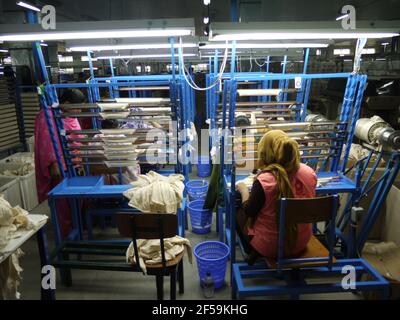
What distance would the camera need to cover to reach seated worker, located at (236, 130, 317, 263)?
2.29 meters

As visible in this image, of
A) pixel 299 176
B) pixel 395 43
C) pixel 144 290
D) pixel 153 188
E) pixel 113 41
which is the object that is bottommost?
pixel 144 290

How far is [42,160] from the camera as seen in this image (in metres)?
3.53

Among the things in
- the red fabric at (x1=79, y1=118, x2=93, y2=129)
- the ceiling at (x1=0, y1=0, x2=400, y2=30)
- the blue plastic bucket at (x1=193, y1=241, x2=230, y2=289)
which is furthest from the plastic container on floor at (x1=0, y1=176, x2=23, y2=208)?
the ceiling at (x1=0, y1=0, x2=400, y2=30)

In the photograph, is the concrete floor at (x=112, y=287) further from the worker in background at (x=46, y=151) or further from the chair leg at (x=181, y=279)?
the worker in background at (x=46, y=151)

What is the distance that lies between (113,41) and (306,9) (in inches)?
314

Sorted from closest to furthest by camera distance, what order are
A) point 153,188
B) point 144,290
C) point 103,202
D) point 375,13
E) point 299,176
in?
point 299,176
point 153,188
point 144,290
point 103,202
point 375,13

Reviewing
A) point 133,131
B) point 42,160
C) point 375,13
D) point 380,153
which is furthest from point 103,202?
point 375,13

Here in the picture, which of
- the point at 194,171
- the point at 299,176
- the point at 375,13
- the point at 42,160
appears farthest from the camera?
the point at 375,13

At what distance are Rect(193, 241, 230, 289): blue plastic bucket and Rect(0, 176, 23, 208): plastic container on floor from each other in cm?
285

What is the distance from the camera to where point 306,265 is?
2322 mm

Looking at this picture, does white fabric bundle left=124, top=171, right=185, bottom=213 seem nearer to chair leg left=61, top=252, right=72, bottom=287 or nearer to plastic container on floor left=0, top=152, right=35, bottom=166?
chair leg left=61, top=252, right=72, bottom=287

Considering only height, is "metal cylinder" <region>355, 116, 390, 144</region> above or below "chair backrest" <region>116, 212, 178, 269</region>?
above

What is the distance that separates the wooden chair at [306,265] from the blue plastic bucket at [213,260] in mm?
273
